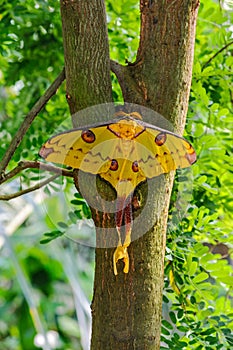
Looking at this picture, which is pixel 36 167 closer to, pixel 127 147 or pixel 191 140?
pixel 127 147

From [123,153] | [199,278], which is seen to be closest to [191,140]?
[199,278]

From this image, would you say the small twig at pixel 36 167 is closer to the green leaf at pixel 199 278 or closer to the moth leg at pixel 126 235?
the moth leg at pixel 126 235

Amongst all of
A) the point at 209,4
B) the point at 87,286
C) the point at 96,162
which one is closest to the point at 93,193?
the point at 96,162

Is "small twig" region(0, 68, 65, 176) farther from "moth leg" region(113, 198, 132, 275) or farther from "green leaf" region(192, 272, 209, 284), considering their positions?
"green leaf" region(192, 272, 209, 284)

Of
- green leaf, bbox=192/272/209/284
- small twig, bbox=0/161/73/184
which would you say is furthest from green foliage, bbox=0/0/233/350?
small twig, bbox=0/161/73/184

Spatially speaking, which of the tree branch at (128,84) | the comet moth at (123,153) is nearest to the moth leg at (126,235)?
the comet moth at (123,153)
